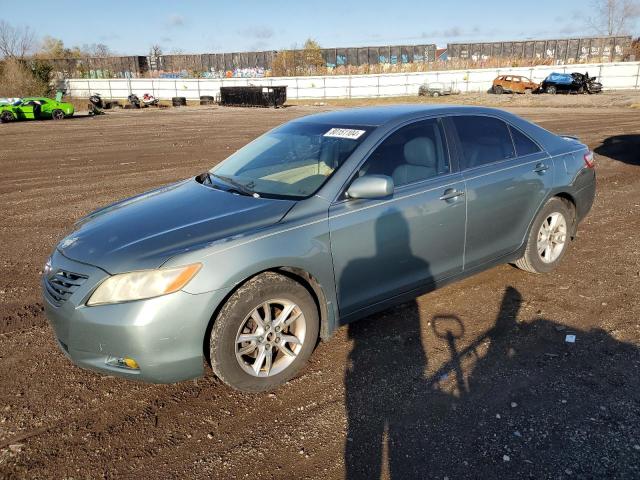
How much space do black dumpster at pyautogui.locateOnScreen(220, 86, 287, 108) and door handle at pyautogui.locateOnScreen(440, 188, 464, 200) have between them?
1580 inches

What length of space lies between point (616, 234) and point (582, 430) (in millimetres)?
4238

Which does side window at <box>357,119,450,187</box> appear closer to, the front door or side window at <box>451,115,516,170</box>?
the front door

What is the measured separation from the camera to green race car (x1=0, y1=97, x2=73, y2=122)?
29.1 m

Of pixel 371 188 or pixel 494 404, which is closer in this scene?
pixel 494 404

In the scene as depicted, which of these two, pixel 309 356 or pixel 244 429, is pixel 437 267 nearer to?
pixel 309 356

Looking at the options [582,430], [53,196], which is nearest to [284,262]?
[582,430]

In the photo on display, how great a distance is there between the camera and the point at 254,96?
1726 inches

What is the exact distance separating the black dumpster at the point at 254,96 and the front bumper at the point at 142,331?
41159 millimetres

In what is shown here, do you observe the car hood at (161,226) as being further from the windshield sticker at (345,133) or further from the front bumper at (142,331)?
the windshield sticker at (345,133)

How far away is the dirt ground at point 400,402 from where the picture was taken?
2.66 metres

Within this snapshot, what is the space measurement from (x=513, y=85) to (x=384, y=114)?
43.5 m

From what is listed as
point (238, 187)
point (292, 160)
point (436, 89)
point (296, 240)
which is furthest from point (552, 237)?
point (436, 89)

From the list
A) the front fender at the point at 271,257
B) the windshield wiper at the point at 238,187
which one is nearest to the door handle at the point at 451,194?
the front fender at the point at 271,257

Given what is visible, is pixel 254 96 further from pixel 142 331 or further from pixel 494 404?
pixel 494 404
